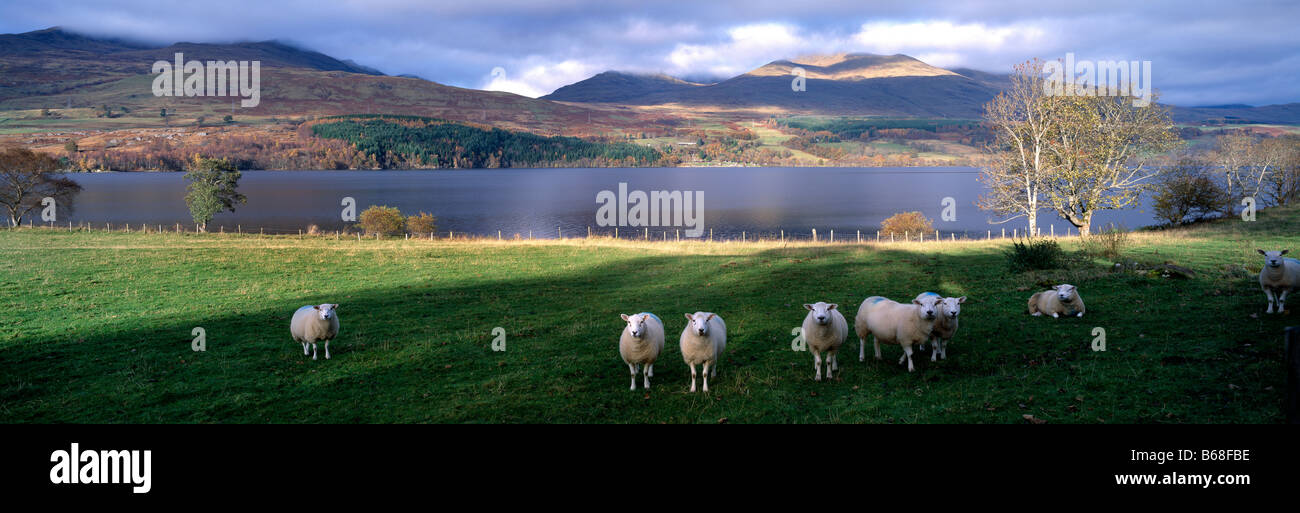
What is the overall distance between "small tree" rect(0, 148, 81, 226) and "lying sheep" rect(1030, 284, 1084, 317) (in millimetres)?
76286

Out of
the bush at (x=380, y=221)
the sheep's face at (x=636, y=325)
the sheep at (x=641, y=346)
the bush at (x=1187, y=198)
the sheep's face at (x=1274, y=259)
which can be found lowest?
the sheep at (x=641, y=346)

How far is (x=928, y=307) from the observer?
11.4m

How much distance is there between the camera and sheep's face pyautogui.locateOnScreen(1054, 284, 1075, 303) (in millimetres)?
15039

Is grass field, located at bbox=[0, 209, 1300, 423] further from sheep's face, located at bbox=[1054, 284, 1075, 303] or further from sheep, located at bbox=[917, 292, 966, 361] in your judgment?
sheep's face, located at bbox=[1054, 284, 1075, 303]

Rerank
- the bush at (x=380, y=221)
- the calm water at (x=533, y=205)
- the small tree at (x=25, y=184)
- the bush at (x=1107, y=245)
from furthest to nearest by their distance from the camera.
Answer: the calm water at (x=533, y=205) → the bush at (x=380, y=221) → the small tree at (x=25, y=184) → the bush at (x=1107, y=245)

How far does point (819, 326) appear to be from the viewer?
1160 cm

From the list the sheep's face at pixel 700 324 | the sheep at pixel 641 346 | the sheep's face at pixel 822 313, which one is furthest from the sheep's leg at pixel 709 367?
the sheep's face at pixel 822 313

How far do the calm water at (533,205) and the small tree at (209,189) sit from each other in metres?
15.1

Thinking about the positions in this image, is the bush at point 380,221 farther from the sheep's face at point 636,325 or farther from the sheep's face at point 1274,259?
the sheep's face at point 1274,259

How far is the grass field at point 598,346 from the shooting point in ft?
32.5

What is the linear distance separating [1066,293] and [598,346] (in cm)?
1144

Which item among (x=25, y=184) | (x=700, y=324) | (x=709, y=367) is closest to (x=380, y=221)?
(x=25, y=184)
